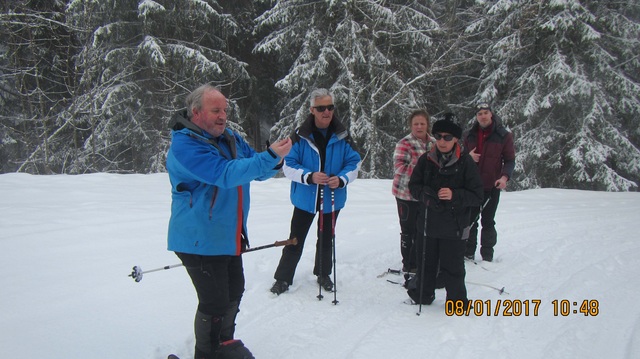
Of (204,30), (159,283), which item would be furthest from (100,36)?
(159,283)

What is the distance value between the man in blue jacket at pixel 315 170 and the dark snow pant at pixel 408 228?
2.37ft

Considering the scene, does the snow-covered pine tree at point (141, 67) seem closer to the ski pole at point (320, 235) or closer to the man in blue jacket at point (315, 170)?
the man in blue jacket at point (315, 170)

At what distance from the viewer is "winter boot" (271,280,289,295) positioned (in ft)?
13.3

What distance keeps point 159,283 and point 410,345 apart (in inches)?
97.9

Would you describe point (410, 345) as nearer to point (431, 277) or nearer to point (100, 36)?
point (431, 277)

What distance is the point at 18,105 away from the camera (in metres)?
16.2

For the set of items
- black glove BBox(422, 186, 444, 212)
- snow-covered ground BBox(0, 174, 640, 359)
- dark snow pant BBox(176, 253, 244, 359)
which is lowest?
snow-covered ground BBox(0, 174, 640, 359)

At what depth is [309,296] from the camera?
405 centimetres

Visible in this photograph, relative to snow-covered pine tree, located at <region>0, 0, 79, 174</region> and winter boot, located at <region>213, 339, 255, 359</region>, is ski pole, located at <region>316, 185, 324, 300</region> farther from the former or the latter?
snow-covered pine tree, located at <region>0, 0, 79, 174</region>

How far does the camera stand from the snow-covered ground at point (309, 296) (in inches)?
123

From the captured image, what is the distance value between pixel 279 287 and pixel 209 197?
179cm

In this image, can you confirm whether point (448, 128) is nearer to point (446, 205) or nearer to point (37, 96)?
point (446, 205)

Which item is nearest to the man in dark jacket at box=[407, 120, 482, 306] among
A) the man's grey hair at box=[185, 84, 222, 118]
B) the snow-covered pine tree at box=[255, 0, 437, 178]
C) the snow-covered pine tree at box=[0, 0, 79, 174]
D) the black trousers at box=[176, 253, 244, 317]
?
the black trousers at box=[176, 253, 244, 317]

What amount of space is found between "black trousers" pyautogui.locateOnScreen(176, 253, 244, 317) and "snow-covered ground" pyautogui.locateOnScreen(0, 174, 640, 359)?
25.1 inches
